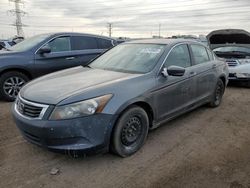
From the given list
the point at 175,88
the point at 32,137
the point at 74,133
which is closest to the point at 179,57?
the point at 175,88

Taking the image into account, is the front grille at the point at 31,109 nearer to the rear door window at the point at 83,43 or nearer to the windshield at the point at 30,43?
the windshield at the point at 30,43

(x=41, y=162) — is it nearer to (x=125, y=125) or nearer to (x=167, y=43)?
(x=125, y=125)

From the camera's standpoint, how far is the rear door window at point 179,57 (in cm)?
439

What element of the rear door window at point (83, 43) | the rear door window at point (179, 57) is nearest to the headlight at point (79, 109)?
the rear door window at point (179, 57)

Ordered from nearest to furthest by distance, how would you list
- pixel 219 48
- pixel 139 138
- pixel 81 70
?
1. pixel 139 138
2. pixel 81 70
3. pixel 219 48

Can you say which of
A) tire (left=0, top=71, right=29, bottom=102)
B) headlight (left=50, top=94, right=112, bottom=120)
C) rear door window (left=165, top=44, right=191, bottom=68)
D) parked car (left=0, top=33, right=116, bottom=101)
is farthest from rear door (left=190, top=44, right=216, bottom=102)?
tire (left=0, top=71, right=29, bottom=102)

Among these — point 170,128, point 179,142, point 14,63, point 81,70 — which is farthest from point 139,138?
point 14,63

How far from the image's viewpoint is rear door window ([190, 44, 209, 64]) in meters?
5.14

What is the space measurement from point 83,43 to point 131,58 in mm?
3282

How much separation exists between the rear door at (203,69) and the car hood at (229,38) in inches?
163

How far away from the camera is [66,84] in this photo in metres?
3.63

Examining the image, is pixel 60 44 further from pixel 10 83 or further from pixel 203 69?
pixel 203 69

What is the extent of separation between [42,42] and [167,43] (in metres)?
3.45

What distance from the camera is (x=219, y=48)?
32.2 feet
